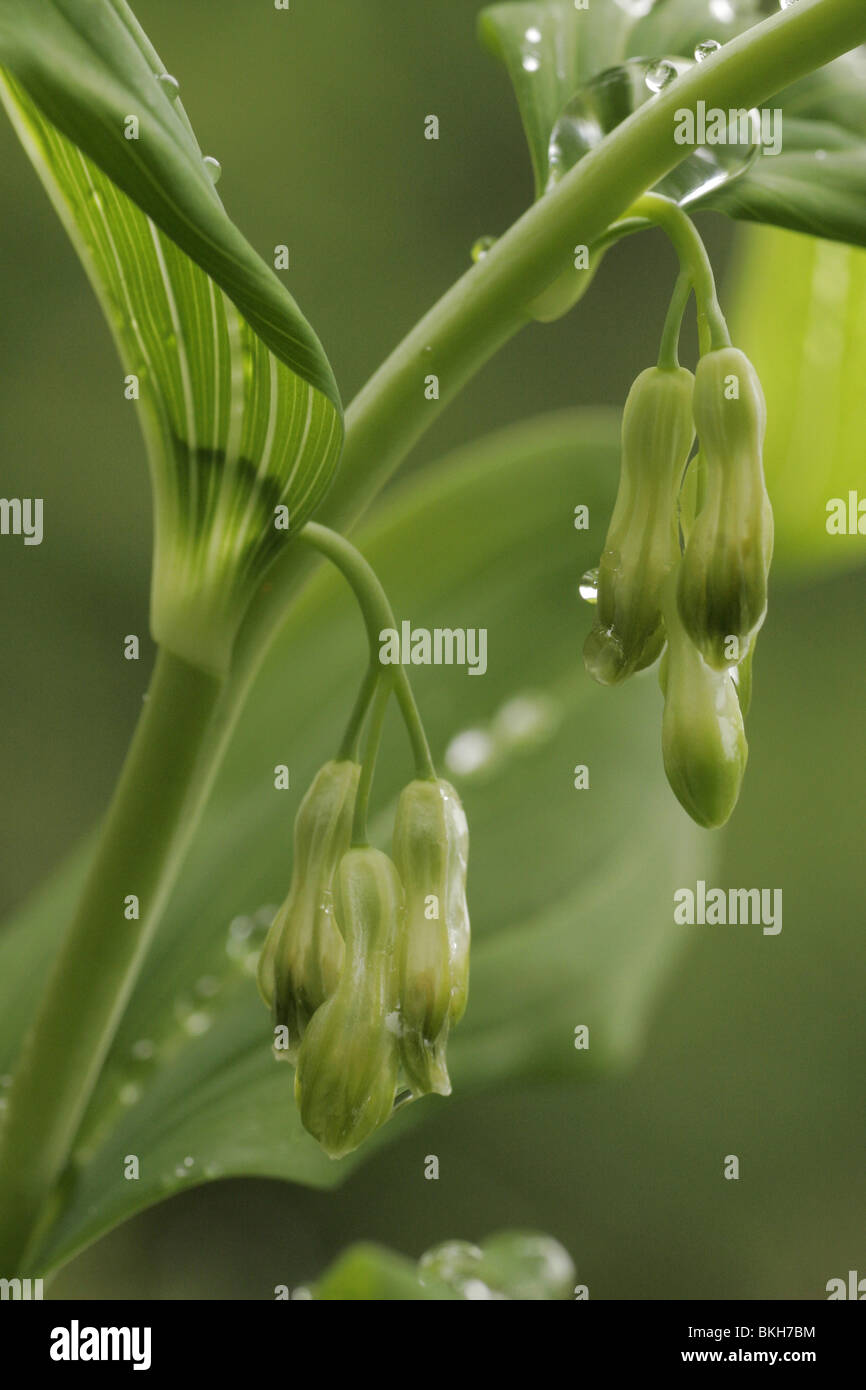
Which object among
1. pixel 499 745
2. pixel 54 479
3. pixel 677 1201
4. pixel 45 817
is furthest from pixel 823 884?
pixel 54 479

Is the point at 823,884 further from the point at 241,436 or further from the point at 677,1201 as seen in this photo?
the point at 241,436

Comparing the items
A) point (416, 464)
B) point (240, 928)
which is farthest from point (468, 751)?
point (416, 464)

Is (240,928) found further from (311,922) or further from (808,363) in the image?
(808,363)

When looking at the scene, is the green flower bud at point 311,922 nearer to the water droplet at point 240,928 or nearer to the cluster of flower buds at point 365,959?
the cluster of flower buds at point 365,959

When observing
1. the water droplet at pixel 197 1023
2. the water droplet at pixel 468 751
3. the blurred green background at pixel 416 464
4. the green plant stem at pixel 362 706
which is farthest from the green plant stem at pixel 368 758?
the blurred green background at pixel 416 464

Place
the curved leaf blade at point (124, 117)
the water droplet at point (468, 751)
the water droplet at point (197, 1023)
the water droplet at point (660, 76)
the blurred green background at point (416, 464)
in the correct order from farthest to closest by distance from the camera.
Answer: the blurred green background at point (416, 464)
the water droplet at point (468, 751)
the water droplet at point (197, 1023)
the water droplet at point (660, 76)
the curved leaf blade at point (124, 117)
